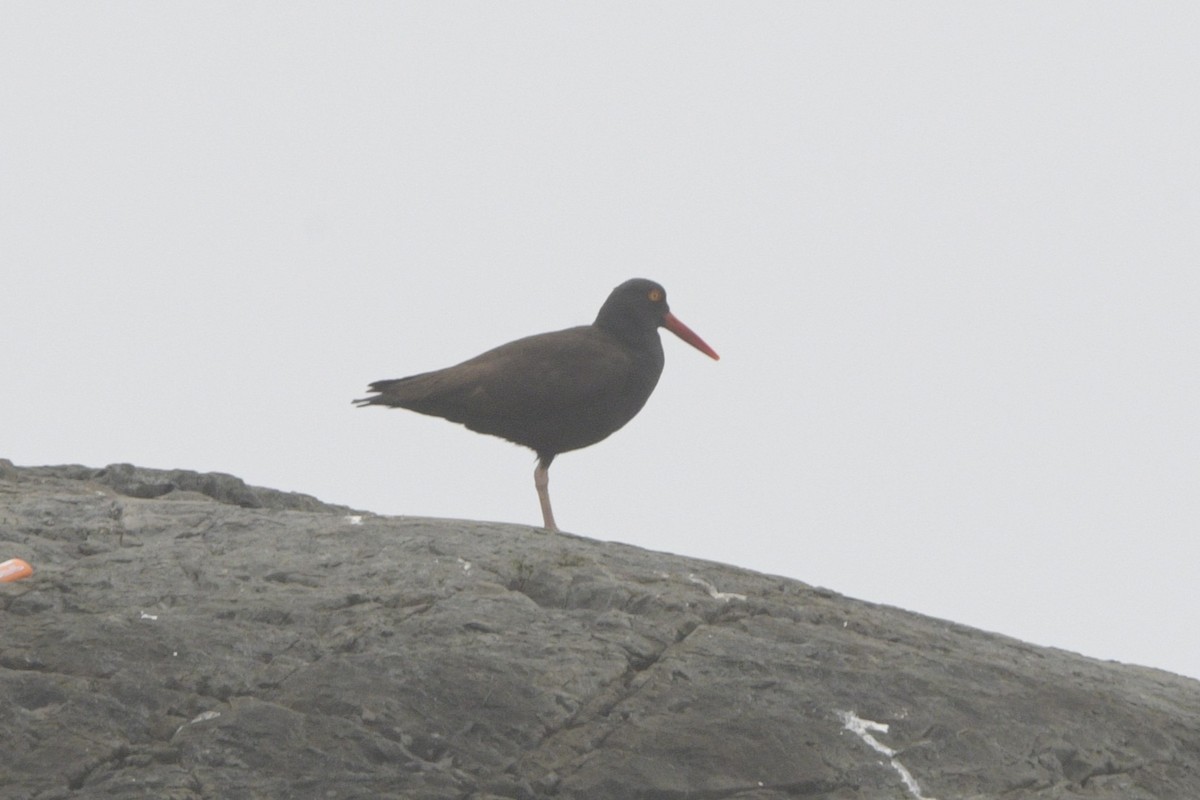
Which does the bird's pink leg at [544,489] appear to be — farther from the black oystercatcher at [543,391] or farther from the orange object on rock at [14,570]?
the orange object on rock at [14,570]

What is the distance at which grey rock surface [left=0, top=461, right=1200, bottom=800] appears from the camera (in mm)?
5152

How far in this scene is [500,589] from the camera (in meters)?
6.12

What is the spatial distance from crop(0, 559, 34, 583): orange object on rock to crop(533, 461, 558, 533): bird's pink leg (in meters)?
3.50

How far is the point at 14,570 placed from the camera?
591cm

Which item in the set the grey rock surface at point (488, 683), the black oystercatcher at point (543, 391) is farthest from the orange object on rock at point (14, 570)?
the black oystercatcher at point (543, 391)

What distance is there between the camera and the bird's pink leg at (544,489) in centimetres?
895

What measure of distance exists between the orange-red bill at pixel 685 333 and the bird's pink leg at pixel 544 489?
1.46m

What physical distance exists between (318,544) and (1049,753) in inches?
119

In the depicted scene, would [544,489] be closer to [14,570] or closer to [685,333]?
[685,333]

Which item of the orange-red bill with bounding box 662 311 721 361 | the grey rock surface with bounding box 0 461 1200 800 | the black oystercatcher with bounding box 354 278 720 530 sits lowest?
the grey rock surface with bounding box 0 461 1200 800

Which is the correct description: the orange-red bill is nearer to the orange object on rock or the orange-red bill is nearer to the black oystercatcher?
the black oystercatcher

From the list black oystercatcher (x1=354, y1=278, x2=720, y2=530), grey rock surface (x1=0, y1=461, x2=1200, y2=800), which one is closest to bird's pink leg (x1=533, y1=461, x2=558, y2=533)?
black oystercatcher (x1=354, y1=278, x2=720, y2=530)

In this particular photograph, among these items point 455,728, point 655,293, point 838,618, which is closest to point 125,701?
point 455,728

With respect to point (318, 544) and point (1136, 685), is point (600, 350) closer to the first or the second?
point (318, 544)
